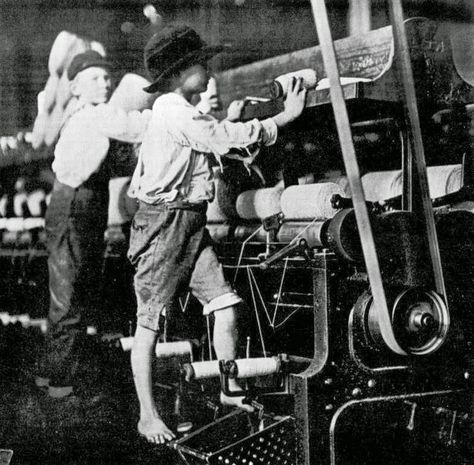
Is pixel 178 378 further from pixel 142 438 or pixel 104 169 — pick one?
pixel 104 169

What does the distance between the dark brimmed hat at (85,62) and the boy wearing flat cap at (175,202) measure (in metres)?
0.49

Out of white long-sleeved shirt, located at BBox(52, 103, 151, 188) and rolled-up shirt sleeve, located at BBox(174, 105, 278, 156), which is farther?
white long-sleeved shirt, located at BBox(52, 103, 151, 188)

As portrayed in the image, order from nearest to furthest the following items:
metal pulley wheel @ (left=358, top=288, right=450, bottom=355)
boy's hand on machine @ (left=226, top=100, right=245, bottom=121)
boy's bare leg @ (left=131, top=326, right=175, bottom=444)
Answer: metal pulley wheel @ (left=358, top=288, right=450, bottom=355) < boy's bare leg @ (left=131, top=326, right=175, bottom=444) < boy's hand on machine @ (left=226, top=100, right=245, bottom=121)

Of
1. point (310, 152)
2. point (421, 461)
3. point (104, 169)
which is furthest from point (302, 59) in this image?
point (421, 461)

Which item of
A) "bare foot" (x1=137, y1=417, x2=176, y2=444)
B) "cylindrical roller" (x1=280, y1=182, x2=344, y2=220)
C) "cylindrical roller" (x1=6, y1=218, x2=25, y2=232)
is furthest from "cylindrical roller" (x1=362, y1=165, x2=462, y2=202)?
"cylindrical roller" (x1=6, y1=218, x2=25, y2=232)

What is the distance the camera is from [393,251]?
2.14 meters

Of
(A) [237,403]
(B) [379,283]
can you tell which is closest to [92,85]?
(A) [237,403]

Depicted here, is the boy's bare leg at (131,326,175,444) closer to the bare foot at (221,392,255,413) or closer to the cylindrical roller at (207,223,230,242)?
the bare foot at (221,392,255,413)

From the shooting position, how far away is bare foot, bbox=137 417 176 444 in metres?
2.35

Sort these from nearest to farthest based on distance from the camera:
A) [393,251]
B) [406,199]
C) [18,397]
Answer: [393,251] → [406,199] → [18,397]

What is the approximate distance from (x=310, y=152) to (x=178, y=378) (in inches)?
48.6

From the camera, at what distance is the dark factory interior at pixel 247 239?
2137mm

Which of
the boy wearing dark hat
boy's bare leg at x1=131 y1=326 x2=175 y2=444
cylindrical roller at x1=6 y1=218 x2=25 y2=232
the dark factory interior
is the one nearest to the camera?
the dark factory interior

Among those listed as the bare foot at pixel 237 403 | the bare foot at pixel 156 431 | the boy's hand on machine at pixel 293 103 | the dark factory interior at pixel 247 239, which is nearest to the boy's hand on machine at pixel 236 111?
the dark factory interior at pixel 247 239
